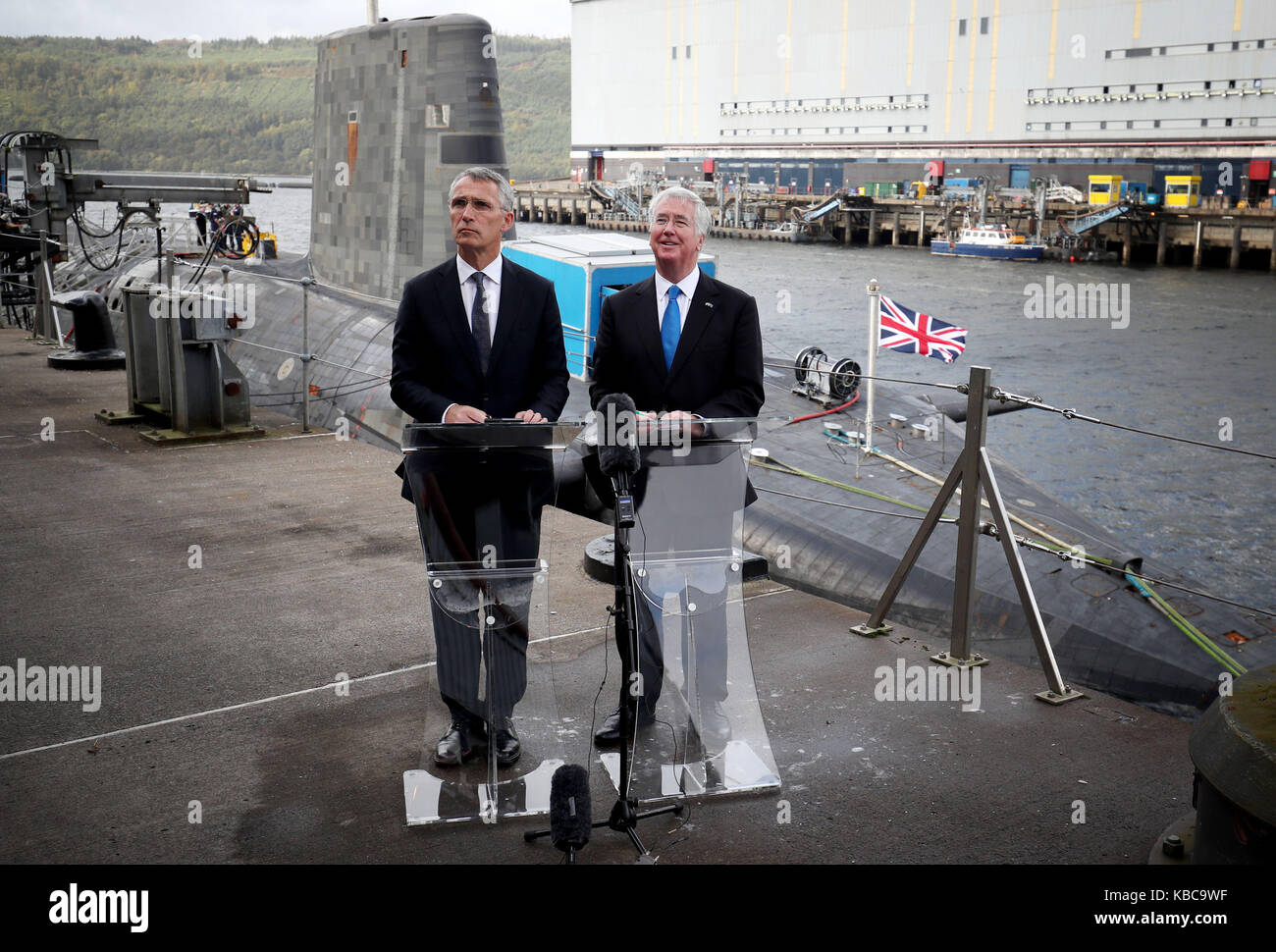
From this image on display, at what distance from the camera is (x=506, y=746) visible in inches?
182

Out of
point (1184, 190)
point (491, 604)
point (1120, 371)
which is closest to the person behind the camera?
point (491, 604)

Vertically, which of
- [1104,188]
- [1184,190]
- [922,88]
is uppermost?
[922,88]

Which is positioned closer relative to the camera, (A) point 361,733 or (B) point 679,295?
(B) point 679,295

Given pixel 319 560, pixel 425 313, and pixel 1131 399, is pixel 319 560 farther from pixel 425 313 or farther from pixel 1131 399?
pixel 1131 399

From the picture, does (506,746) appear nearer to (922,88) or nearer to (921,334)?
(921,334)

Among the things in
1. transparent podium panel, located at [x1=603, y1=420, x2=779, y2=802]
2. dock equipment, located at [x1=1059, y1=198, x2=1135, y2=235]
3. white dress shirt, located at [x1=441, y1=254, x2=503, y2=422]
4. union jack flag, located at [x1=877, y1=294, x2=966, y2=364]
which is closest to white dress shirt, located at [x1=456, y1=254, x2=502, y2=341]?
white dress shirt, located at [x1=441, y1=254, x2=503, y2=422]

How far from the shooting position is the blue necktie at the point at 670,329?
512 cm

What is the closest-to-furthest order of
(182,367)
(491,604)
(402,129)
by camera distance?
1. (491,604)
2. (182,367)
3. (402,129)

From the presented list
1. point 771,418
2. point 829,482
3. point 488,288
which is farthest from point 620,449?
point 771,418

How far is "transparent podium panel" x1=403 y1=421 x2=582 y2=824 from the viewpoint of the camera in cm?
445

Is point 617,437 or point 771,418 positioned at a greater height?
point 617,437

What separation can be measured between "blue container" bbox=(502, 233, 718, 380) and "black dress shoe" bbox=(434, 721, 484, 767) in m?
10.1

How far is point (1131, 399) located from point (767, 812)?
113 feet

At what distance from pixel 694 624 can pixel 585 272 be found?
11447mm
